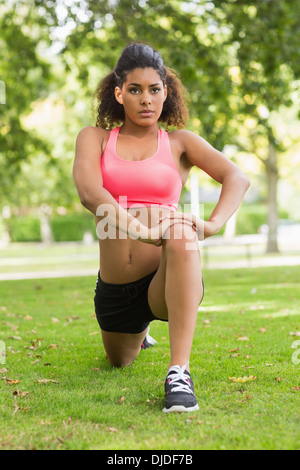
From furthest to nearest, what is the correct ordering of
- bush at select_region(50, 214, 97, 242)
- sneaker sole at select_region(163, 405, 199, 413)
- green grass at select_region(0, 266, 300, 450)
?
bush at select_region(50, 214, 97, 242) → sneaker sole at select_region(163, 405, 199, 413) → green grass at select_region(0, 266, 300, 450)

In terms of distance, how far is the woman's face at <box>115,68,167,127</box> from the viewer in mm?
3389

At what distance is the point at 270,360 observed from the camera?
407 centimetres

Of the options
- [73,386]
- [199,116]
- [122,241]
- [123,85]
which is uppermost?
[199,116]

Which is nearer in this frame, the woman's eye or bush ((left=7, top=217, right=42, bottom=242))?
the woman's eye

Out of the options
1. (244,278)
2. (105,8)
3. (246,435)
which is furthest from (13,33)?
(246,435)

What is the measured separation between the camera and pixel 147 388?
3.38 meters

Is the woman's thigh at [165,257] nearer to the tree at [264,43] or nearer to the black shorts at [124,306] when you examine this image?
the black shorts at [124,306]

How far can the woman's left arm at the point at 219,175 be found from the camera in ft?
10.7

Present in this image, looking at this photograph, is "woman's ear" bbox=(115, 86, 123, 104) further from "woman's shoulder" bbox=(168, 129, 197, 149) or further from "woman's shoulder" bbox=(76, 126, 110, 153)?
"woman's shoulder" bbox=(168, 129, 197, 149)

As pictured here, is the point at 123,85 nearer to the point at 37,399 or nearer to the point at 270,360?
the point at 37,399

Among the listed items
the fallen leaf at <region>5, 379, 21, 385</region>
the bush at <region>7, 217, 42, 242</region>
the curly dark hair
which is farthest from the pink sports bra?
the bush at <region>7, 217, 42, 242</region>

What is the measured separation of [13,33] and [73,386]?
39.5 ft

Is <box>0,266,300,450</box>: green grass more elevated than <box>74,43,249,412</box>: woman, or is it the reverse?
<box>74,43,249,412</box>: woman

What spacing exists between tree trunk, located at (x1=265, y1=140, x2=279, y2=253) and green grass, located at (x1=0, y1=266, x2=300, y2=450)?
1432cm
